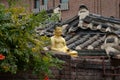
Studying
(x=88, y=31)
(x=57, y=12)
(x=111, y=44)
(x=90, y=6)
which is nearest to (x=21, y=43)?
(x=57, y=12)

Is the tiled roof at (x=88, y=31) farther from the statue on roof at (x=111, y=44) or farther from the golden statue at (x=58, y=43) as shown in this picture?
the golden statue at (x=58, y=43)

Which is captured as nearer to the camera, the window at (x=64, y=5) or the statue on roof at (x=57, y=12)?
the statue on roof at (x=57, y=12)

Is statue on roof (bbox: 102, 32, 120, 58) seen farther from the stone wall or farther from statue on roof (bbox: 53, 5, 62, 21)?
statue on roof (bbox: 53, 5, 62, 21)

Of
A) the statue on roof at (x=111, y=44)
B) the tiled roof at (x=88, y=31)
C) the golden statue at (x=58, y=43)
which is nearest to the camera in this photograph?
the golden statue at (x=58, y=43)

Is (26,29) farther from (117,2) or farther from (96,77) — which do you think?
(117,2)

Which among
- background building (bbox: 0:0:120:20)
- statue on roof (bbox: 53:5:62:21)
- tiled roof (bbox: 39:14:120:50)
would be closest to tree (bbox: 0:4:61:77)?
statue on roof (bbox: 53:5:62:21)

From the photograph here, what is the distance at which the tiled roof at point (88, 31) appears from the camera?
17578mm

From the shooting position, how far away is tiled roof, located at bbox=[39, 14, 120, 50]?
17.6 meters

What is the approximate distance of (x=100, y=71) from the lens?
13188mm

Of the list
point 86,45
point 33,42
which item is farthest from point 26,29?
point 86,45

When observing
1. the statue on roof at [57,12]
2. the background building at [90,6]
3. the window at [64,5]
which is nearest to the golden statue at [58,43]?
the statue on roof at [57,12]

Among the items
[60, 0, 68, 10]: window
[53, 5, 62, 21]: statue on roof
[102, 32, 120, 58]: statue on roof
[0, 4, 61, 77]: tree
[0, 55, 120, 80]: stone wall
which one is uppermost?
[60, 0, 68, 10]: window

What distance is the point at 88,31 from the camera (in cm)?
1883

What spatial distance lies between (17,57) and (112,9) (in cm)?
2480
